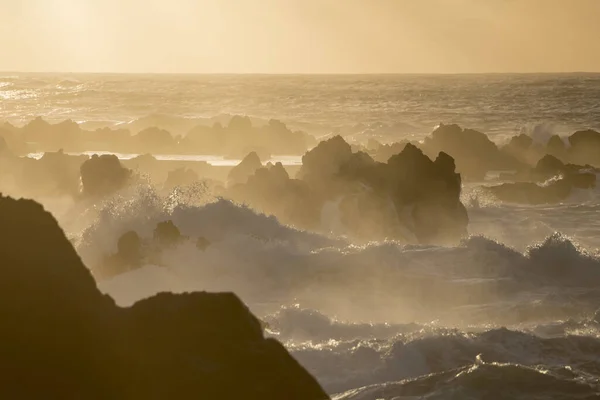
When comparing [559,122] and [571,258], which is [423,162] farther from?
[559,122]

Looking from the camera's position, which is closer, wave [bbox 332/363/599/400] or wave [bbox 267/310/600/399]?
wave [bbox 332/363/599/400]

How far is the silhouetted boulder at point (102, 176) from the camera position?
3011 centimetres

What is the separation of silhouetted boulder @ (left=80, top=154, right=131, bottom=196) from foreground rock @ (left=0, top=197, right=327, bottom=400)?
2021 centimetres

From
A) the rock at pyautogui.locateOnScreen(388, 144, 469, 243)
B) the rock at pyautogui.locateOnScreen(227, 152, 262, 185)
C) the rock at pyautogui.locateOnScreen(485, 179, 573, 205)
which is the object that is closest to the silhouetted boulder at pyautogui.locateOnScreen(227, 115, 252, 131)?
the rock at pyautogui.locateOnScreen(485, 179, 573, 205)

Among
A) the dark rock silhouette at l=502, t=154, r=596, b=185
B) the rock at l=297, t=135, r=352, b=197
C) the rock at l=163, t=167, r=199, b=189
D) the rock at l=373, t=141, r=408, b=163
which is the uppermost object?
the rock at l=297, t=135, r=352, b=197

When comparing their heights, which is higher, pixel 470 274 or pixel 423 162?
pixel 423 162

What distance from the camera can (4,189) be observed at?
108 ft

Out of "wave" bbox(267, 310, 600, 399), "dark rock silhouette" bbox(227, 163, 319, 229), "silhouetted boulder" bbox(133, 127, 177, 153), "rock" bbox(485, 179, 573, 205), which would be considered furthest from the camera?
"silhouetted boulder" bbox(133, 127, 177, 153)

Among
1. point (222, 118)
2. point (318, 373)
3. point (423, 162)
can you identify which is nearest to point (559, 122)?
point (222, 118)

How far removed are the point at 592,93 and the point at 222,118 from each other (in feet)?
170

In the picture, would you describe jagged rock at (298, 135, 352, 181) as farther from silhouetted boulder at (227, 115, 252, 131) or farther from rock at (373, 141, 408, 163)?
silhouetted boulder at (227, 115, 252, 131)

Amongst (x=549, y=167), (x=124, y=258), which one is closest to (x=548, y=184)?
(x=549, y=167)

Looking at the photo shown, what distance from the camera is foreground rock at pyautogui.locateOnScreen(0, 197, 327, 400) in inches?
368

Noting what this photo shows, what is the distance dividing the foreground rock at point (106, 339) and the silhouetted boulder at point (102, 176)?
66.3ft
